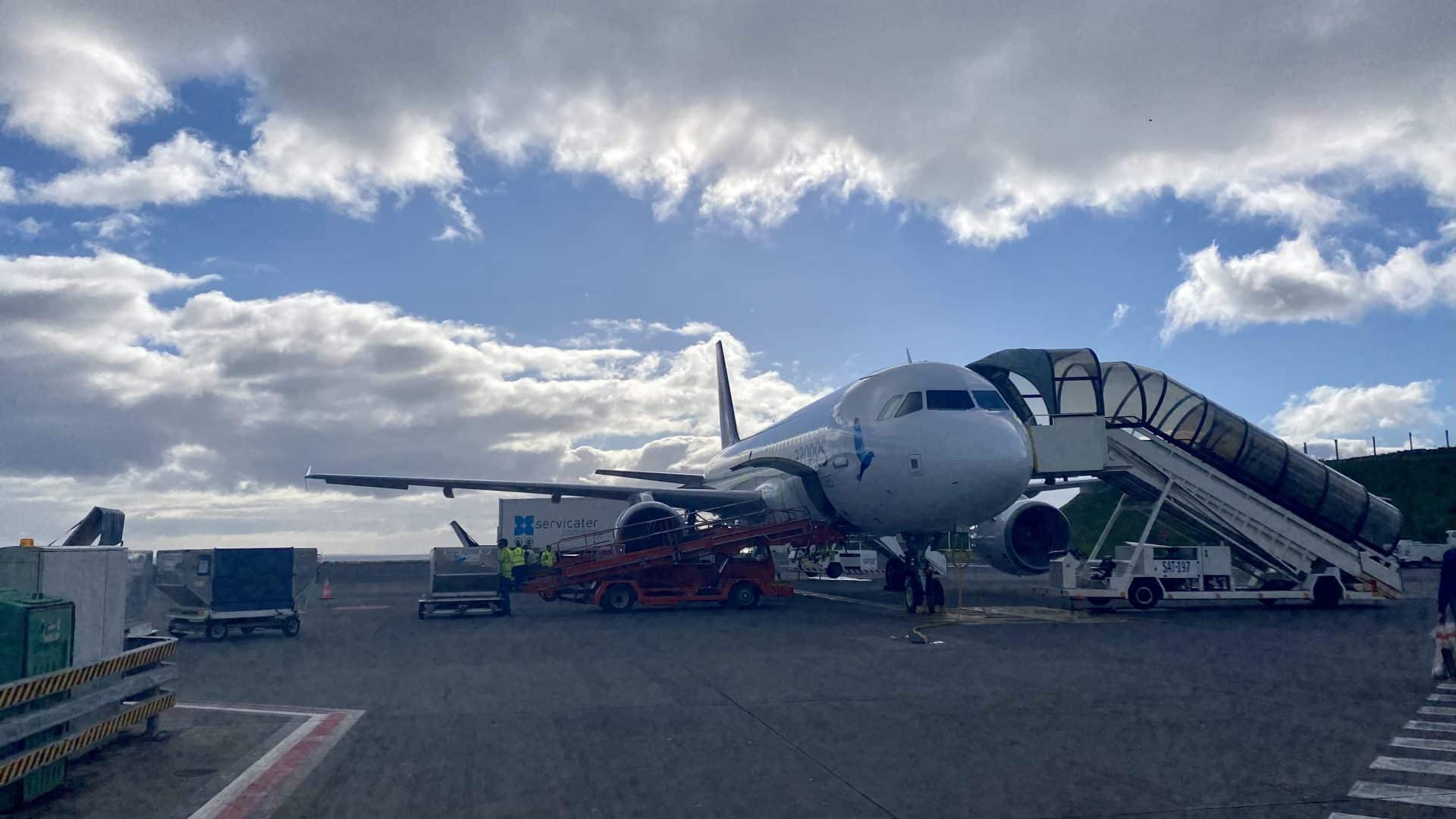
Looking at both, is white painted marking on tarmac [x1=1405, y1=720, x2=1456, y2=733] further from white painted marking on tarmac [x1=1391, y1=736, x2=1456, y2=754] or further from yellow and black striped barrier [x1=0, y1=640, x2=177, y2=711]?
yellow and black striped barrier [x1=0, y1=640, x2=177, y2=711]

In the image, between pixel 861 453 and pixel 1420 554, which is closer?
pixel 861 453

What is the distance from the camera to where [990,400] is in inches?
728

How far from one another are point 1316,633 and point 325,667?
51.7ft

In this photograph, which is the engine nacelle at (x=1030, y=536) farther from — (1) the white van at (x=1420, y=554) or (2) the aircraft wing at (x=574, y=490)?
(1) the white van at (x=1420, y=554)

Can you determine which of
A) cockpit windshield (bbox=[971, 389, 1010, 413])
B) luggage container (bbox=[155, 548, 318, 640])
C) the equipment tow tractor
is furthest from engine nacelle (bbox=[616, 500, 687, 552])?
cockpit windshield (bbox=[971, 389, 1010, 413])

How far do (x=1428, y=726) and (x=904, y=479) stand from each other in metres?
10.2

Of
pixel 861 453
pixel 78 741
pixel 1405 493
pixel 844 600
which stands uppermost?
pixel 1405 493

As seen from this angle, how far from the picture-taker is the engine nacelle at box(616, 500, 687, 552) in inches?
872

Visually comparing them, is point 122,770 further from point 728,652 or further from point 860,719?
point 728,652

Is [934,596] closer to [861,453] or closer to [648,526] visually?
[861,453]

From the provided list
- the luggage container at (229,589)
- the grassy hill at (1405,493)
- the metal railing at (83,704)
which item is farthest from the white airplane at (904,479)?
the grassy hill at (1405,493)

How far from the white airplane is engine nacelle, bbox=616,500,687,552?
0.12 feet

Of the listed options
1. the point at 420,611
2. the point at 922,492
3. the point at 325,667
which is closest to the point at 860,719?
the point at 325,667

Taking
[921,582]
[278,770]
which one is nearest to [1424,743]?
[278,770]
